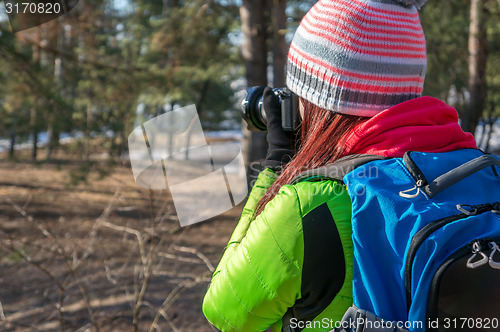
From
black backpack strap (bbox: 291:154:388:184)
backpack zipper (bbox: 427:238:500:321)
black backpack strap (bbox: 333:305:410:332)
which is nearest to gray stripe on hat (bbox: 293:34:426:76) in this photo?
black backpack strap (bbox: 291:154:388:184)

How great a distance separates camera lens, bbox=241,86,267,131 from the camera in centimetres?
135

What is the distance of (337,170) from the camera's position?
91 centimetres

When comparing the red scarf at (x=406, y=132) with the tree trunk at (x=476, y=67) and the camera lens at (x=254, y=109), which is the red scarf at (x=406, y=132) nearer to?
the camera lens at (x=254, y=109)

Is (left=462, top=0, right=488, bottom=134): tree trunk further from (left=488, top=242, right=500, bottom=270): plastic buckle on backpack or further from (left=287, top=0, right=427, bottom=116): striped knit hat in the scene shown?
(left=488, top=242, right=500, bottom=270): plastic buckle on backpack

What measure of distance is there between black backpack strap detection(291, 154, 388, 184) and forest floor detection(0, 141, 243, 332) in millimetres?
1637

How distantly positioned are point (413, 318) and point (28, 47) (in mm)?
6717

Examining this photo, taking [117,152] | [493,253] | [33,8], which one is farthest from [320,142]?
[117,152]

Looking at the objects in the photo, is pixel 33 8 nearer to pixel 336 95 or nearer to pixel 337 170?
pixel 336 95

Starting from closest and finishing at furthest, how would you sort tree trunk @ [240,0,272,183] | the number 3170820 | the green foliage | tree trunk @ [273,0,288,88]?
the number 3170820
the green foliage
tree trunk @ [273,0,288,88]
tree trunk @ [240,0,272,183]

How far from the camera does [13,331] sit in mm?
3895

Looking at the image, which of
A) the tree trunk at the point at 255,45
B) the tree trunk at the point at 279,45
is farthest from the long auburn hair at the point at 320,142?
the tree trunk at the point at 255,45

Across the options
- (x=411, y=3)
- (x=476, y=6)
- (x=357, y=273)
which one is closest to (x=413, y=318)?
(x=357, y=273)

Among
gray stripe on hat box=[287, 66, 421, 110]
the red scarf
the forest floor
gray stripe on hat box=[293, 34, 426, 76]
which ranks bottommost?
the forest floor

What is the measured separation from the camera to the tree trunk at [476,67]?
5973 mm
